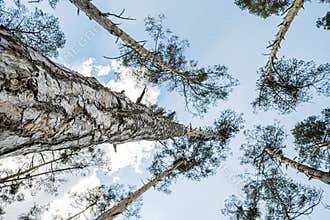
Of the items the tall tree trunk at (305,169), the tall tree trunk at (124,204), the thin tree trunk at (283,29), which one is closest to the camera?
the tall tree trunk at (124,204)

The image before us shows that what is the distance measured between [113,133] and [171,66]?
5.33 meters

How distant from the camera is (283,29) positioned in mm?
6539

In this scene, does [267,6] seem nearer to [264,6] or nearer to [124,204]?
[264,6]

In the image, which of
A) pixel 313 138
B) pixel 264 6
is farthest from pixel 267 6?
pixel 313 138

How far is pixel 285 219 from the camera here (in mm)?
7387

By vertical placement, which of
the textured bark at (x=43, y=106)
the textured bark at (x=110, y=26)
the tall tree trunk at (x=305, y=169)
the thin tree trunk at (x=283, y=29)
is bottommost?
the textured bark at (x=43, y=106)

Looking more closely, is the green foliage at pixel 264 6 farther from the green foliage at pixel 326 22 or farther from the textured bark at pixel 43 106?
the textured bark at pixel 43 106

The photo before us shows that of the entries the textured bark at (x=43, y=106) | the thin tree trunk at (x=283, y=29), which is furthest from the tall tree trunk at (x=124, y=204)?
the thin tree trunk at (x=283, y=29)

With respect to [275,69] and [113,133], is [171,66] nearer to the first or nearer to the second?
[275,69]

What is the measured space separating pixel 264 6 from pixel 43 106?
24.5ft

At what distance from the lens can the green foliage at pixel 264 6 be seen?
25.5ft

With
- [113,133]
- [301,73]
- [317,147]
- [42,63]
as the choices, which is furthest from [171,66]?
[42,63]

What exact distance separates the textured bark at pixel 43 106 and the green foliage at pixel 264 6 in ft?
20.6

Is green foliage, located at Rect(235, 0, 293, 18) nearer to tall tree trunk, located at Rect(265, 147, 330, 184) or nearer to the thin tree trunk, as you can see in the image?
the thin tree trunk
